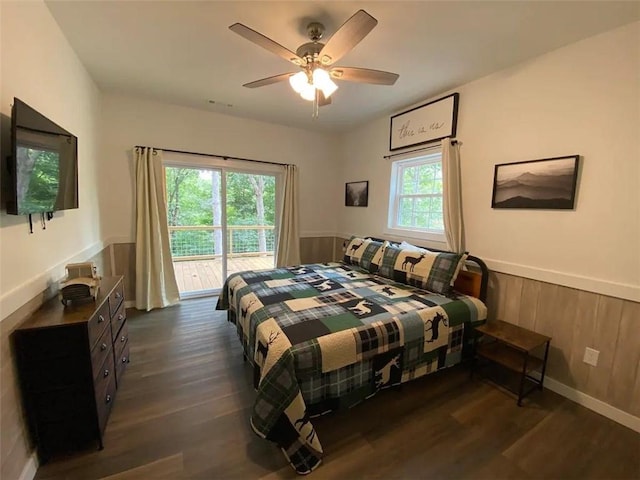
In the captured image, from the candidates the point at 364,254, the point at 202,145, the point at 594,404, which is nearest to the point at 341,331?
the point at 364,254

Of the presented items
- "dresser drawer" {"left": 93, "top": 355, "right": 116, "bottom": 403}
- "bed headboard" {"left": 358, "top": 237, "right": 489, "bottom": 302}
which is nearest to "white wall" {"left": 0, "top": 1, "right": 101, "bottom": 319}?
"dresser drawer" {"left": 93, "top": 355, "right": 116, "bottom": 403}

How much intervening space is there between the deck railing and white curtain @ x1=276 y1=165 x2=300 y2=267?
261 millimetres

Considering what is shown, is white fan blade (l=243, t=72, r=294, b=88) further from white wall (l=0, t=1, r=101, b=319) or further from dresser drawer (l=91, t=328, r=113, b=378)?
dresser drawer (l=91, t=328, r=113, b=378)

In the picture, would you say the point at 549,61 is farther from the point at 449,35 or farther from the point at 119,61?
the point at 119,61

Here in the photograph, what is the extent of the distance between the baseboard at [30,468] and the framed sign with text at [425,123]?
3.84 m

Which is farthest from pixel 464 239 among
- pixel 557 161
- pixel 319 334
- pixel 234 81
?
pixel 234 81

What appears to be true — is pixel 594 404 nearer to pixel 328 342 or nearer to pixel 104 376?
pixel 328 342

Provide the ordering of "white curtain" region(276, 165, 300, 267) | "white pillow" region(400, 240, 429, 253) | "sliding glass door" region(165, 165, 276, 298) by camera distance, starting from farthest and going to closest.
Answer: "white curtain" region(276, 165, 300, 267) < "sliding glass door" region(165, 165, 276, 298) < "white pillow" region(400, 240, 429, 253)

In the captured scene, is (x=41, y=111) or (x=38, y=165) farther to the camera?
(x=41, y=111)

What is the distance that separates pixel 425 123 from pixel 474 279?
1.79 m

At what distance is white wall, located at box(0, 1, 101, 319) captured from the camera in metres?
1.33

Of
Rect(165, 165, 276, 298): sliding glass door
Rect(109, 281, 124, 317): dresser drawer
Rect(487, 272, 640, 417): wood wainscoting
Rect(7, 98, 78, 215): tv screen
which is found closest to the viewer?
Rect(7, 98, 78, 215): tv screen

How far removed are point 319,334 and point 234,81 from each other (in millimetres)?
2585

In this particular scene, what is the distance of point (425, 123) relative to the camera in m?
3.09
